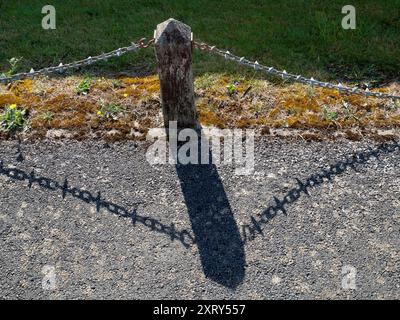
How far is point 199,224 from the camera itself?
501 centimetres

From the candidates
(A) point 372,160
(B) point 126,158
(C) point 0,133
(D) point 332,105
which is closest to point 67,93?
(C) point 0,133

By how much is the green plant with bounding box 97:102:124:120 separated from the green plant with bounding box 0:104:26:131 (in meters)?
0.89

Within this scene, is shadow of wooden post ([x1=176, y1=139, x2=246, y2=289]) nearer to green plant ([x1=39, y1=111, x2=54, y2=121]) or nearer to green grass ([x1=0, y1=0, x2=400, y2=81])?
green plant ([x1=39, y1=111, x2=54, y2=121])

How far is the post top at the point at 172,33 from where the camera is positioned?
4934 mm

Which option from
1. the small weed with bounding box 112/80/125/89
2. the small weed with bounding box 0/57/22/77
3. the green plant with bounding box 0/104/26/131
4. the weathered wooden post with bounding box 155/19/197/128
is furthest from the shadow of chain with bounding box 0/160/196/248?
the small weed with bounding box 0/57/22/77

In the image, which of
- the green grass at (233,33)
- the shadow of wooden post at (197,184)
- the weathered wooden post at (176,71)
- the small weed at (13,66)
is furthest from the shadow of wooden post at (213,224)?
the small weed at (13,66)

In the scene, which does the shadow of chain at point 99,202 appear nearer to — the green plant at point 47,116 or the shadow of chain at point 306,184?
the shadow of chain at point 306,184

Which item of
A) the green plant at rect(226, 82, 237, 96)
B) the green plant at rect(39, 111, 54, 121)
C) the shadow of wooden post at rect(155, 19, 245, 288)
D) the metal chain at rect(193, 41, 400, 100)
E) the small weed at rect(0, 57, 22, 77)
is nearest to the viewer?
the shadow of wooden post at rect(155, 19, 245, 288)

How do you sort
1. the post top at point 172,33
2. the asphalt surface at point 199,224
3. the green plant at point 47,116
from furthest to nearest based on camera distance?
the green plant at point 47,116
the post top at point 172,33
the asphalt surface at point 199,224

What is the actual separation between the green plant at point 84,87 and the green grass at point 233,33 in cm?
38

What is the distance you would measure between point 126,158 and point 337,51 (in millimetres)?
3340

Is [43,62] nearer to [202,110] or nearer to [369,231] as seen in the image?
[202,110]

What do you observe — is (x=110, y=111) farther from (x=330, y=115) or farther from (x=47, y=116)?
(x=330, y=115)

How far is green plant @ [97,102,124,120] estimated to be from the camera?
20.1 ft
